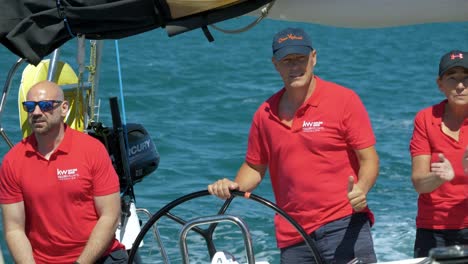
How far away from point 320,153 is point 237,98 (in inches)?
462

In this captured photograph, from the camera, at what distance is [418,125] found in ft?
12.9

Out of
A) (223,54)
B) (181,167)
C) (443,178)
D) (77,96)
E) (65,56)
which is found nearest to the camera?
(443,178)

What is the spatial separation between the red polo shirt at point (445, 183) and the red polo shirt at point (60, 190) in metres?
1.21

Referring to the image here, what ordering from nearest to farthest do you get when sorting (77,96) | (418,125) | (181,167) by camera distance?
(418,125) < (77,96) < (181,167)

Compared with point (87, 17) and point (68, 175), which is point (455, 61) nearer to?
point (87, 17)

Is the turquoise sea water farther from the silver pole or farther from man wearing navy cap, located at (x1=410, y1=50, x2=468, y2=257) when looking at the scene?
man wearing navy cap, located at (x1=410, y1=50, x2=468, y2=257)

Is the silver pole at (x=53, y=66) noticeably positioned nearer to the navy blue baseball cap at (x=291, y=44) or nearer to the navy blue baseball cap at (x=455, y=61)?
the navy blue baseball cap at (x=291, y=44)

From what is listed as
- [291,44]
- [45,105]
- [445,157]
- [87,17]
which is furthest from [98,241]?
[445,157]

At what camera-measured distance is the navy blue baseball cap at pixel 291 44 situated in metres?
3.82

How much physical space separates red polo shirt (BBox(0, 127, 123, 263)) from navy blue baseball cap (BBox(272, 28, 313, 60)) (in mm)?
801

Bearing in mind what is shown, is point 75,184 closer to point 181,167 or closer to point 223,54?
point 181,167

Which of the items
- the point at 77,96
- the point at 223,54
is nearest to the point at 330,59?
the point at 223,54

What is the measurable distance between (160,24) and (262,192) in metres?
6.21

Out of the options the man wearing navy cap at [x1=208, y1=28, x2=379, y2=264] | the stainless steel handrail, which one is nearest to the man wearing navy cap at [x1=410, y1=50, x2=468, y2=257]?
the man wearing navy cap at [x1=208, y1=28, x2=379, y2=264]
